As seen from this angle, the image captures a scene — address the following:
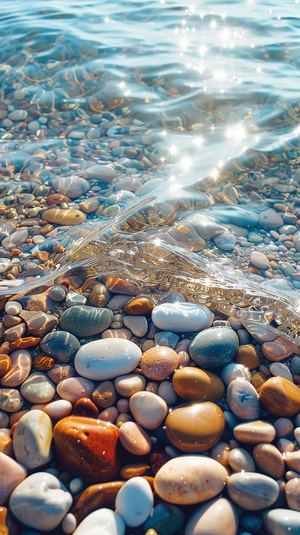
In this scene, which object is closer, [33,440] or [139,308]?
[33,440]

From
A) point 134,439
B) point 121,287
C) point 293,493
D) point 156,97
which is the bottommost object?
point 293,493

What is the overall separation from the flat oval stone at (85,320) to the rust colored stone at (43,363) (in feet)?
0.61

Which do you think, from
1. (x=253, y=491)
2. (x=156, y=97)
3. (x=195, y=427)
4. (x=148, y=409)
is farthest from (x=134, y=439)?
(x=156, y=97)

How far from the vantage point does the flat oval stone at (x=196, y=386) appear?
1813mm

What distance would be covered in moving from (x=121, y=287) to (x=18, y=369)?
0.69 m

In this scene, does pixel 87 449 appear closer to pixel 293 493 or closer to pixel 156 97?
pixel 293 493

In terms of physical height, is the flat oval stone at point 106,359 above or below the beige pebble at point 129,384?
above

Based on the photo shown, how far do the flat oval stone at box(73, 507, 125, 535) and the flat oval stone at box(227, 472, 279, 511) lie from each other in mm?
400

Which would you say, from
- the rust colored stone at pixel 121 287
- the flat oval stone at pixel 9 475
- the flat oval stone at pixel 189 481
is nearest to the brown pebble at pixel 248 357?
the flat oval stone at pixel 189 481

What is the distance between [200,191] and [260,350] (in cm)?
150

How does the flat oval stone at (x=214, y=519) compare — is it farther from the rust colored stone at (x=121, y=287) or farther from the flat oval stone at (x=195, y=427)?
the rust colored stone at (x=121, y=287)

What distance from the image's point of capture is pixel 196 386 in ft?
5.96

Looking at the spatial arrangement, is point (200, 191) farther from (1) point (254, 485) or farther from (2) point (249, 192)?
(1) point (254, 485)

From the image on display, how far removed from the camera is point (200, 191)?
3.20 meters
